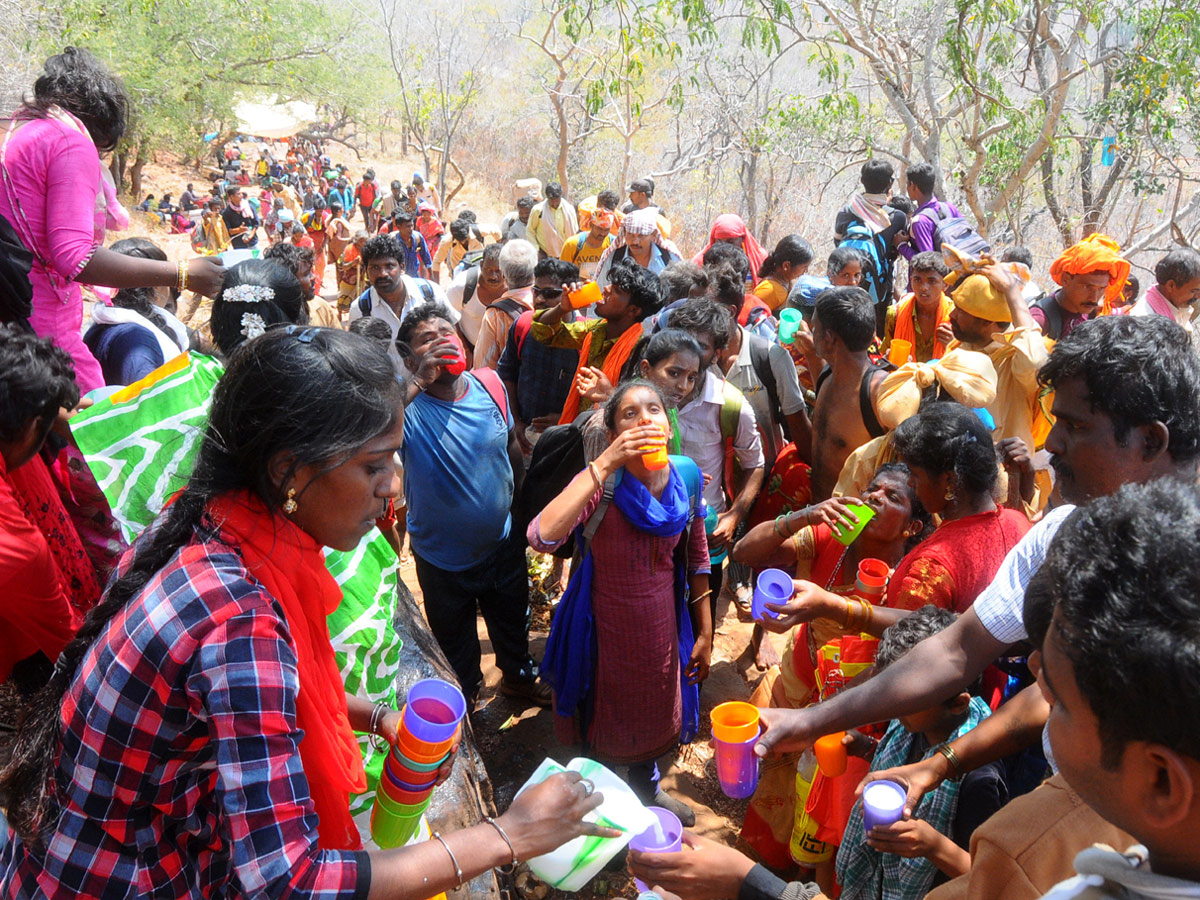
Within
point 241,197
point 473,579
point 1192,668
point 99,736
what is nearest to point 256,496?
point 99,736

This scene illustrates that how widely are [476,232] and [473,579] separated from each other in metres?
9.11

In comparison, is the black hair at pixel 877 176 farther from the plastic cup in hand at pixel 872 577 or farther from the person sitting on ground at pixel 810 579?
the plastic cup in hand at pixel 872 577

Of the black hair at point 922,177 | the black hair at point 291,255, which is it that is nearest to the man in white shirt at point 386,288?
the black hair at point 291,255

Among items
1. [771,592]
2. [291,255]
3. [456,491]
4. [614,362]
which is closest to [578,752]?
[456,491]

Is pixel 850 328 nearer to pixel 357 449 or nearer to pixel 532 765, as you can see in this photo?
pixel 532 765

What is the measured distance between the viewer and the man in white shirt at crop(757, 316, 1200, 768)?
196 cm

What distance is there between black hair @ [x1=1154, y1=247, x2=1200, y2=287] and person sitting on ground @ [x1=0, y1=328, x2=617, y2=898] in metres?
4.98

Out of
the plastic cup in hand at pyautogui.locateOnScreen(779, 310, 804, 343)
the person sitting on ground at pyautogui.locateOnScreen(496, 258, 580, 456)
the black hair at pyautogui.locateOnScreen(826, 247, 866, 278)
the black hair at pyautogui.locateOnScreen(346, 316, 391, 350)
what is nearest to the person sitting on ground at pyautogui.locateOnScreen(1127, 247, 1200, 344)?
the black hair at pyautogui.locateOnScreen(826, 247, 866, 278)

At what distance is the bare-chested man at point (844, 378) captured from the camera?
3750mm

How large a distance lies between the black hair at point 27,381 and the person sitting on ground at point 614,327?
2182 mm

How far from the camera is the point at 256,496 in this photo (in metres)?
1.49

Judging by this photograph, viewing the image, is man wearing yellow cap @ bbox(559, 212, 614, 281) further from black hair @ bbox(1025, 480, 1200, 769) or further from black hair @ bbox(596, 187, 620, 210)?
black hair @ bbox(1025, 480, 1200, 769)

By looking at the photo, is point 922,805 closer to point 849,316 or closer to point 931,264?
point 849,316

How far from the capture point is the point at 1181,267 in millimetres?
4840
